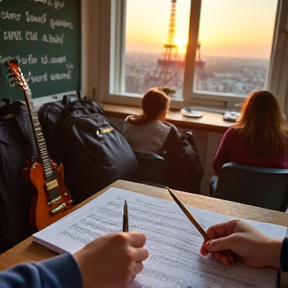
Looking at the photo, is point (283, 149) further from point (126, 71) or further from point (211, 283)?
point (126, 71)

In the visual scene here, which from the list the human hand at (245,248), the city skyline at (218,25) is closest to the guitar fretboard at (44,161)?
the human hand at (245,248)

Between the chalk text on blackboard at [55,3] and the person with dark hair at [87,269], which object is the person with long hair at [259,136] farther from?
the chalk text on blackboard at [55,3]

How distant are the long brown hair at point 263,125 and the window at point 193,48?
2.45ft

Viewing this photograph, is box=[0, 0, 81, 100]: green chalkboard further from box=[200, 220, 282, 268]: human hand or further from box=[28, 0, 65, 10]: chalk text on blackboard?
box=[200, 220, 282, 268]: human hand

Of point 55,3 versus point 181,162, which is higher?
point 55,3

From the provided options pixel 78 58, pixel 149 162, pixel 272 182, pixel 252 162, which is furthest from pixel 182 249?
pixel 78 58

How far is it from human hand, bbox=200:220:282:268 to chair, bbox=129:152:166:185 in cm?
124

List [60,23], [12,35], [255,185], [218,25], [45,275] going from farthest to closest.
Result: [218,25] → [60,23] → [12,35] → [255,185] → [45,275]

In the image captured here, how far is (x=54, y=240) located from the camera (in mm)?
771

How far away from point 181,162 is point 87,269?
1.57 metres

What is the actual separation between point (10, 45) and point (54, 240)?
5.18 feet

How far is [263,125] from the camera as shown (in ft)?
5.69

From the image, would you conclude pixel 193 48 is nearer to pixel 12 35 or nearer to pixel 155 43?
pixel 155 43

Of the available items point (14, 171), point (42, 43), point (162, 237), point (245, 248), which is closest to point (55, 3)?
point (42, 43)
